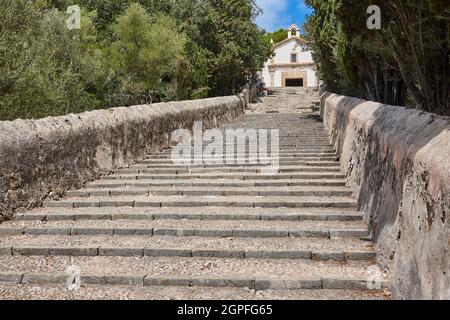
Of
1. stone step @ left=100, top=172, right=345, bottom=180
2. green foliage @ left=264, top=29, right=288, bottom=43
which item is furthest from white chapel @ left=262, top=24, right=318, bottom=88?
stone step @ left=100, top=172, right=345, bottom=180

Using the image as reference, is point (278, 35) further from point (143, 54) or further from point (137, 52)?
point (143, 54)

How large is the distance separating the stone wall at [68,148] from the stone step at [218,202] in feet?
1.66

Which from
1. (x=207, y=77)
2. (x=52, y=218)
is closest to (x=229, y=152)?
(x=52, y=218)

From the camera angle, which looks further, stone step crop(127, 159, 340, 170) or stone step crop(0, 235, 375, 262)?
stone step crop(127, 159, 340, 170)

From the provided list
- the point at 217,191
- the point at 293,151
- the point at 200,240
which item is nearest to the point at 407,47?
the point at 293,151

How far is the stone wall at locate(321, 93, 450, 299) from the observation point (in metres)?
2.74

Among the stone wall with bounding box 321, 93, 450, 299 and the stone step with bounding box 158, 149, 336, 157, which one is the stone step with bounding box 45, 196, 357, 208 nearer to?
the stone wall with bounding box 321, 93, 450, 299

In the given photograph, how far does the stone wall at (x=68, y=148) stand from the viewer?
5.76 meters

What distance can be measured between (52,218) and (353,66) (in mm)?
11337

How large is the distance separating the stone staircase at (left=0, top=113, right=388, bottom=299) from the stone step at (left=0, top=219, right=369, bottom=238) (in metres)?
0.01
